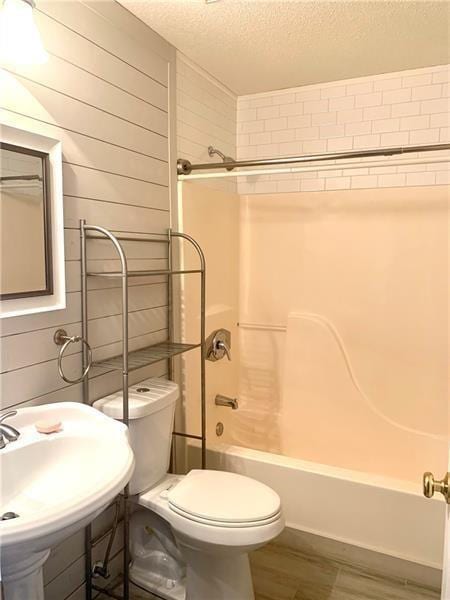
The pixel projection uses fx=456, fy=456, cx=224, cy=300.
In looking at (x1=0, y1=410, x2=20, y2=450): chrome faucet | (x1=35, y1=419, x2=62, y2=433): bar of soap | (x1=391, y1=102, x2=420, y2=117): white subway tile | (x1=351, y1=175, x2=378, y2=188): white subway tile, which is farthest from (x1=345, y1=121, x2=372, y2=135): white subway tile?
(x1=0, y1=410, x2=20, y2=450): chrome faucet

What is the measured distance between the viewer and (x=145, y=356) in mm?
1949

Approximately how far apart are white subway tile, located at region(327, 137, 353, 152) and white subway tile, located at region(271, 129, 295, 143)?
9.4 inches

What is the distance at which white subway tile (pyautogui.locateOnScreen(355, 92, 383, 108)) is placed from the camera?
101 inches

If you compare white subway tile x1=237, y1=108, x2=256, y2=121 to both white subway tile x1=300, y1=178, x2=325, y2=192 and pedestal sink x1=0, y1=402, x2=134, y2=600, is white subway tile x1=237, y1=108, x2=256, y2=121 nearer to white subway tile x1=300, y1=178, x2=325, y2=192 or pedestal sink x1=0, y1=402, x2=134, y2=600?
white subway tile x1=300, y1=178, x2=325, y2=192

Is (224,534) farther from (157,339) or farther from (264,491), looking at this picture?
(157,339)

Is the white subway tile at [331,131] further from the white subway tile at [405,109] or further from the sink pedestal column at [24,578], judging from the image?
the sink pedestal column at [24,578]

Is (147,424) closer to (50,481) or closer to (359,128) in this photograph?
(50,481)

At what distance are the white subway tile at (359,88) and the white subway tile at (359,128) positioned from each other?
0.16 metres

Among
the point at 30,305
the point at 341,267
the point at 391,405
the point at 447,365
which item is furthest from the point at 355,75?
the point at 30,305

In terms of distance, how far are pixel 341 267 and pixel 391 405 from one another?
2.81 ft

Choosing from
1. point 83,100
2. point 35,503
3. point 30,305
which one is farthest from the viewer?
point 83,100

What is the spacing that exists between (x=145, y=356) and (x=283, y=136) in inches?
66.5

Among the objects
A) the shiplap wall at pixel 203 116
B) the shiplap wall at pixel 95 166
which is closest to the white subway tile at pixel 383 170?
the shiplap wall at pixel 203 116

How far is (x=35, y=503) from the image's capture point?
1.26 metres
